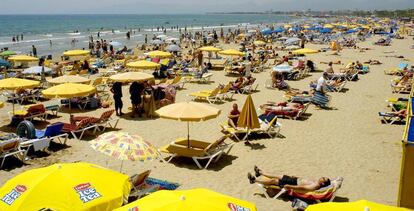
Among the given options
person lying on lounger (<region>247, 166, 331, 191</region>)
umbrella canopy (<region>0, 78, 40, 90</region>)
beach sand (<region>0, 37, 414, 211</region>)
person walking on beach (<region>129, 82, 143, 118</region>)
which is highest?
umbrella canopy (<region>0, 78, 40, 90</region>)

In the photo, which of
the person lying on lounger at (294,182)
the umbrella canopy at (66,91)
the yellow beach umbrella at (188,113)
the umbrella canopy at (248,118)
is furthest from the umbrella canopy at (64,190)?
the umbrella canopy at (66,91)

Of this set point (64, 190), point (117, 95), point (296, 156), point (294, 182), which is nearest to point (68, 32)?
point (117, 95)

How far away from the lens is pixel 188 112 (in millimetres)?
9070

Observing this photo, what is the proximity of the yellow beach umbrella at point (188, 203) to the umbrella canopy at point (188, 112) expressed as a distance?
13.1ft

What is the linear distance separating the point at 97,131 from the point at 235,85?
7.23 meters

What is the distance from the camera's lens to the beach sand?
8.22m

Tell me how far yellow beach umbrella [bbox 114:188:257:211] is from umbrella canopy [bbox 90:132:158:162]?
205 centimetres

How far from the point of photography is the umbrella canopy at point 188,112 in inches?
352

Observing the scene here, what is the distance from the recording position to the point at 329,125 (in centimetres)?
1273

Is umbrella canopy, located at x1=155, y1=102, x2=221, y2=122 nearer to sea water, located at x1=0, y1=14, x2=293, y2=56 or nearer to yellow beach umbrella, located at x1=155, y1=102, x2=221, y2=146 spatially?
yellow beach umbrella, located at x1=155, y1=102, x2=221, y2=146

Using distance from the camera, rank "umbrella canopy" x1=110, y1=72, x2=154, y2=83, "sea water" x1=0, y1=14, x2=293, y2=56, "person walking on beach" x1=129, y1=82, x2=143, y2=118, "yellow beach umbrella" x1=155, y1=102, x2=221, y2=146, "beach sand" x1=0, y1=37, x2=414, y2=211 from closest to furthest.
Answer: "beach sand" x1=0, y1=37, x2=414, y2=211 < "yellow beach umbrella" x1=155, y1=102, x2=221, y2=146 < "person walking on beach" x1=129, y1=82, x2=143, y2=118 < "umbrella canopy" x1=110, y1=72, x2=154, y2=83 < "sea water" x1=0, y1=14, x2=293, y2=56

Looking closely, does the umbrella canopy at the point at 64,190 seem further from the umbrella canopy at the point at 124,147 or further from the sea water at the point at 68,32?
Answer: the sea water at the point at 68,32

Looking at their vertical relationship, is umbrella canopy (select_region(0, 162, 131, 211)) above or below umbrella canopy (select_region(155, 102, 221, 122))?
Answer: below

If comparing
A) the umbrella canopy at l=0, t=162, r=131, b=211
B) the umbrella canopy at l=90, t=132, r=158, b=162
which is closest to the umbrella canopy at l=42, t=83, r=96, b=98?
the umbrella canopy at l=90, t=132, r=158, b=162
